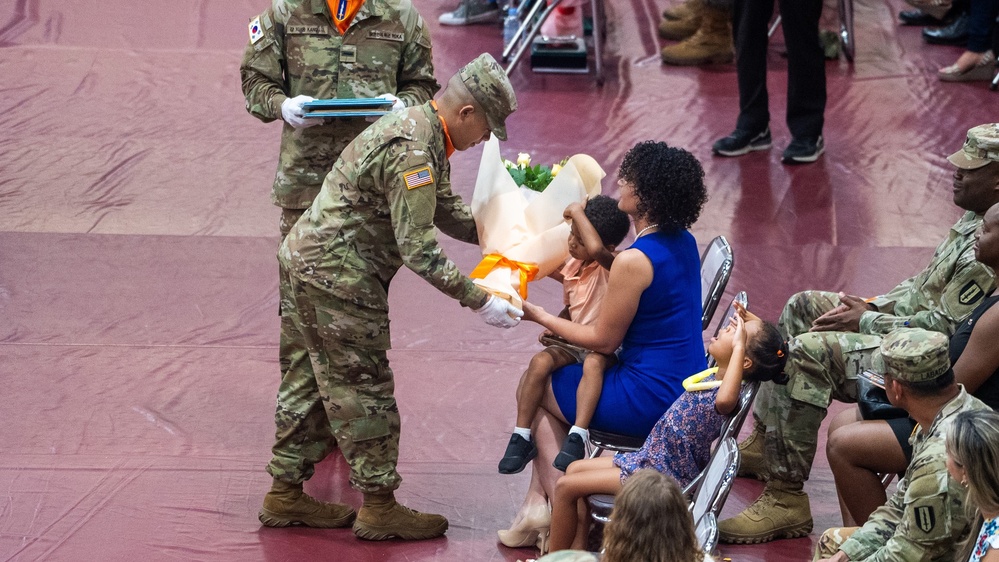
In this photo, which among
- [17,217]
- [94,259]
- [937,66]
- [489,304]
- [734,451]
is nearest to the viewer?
[734,451]

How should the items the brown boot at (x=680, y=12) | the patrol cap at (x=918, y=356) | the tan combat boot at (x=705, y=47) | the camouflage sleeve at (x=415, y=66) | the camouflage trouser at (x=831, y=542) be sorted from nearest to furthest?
the patrol cap at (x=918, y=356)
the camouflage trouser at (x=831, y=542)
the camouflage sleeve at (x=415, y=66)
the tan combat boot at (x=705, y=47)
the brown boot at (x=680, y=12)

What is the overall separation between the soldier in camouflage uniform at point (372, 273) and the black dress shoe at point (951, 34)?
20.1ft

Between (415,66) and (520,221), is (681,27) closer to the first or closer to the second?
(415,66)

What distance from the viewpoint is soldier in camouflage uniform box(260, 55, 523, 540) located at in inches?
137

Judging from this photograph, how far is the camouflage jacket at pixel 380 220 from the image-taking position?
3.44 metres

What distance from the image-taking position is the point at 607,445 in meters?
3.64

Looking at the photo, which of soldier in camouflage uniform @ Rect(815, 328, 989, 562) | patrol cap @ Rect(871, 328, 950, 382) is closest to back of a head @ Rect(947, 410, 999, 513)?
soldier in camouflage uniform @ Rect(815, 328, 989, 562)

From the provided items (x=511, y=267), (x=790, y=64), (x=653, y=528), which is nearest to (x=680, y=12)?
(x=790, y=64)

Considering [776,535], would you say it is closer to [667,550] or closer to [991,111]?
[667,550]

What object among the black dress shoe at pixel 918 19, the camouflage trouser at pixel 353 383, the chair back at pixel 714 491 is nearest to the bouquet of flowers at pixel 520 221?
the camouflage trouser at pixel 353 383

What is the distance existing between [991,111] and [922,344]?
517cm

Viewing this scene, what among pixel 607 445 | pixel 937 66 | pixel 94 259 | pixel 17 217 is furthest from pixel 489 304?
pixel 937 66

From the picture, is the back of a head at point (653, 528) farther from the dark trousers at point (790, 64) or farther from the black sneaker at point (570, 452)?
the dark trousers at point (790, 64)

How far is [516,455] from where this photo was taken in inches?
146
